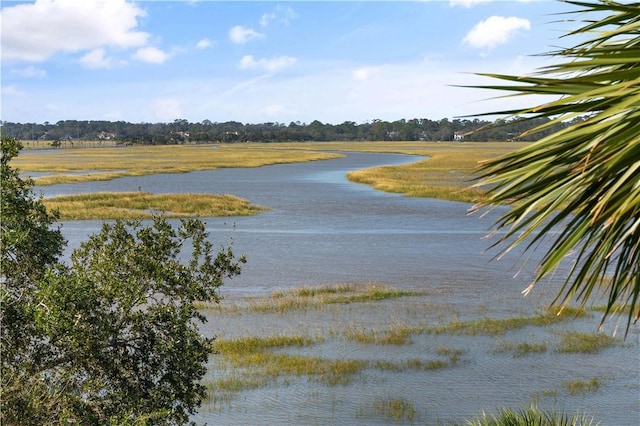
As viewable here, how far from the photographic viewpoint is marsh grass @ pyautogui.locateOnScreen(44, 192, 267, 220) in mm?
41594

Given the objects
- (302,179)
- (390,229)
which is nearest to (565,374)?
(390,229)

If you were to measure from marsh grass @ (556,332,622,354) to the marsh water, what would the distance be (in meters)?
0.25

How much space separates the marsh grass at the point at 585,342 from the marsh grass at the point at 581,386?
2031 millimetres

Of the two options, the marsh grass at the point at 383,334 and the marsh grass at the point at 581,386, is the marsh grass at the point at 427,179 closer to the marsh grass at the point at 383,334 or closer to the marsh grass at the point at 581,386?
the marsh grass at the point at 383,334

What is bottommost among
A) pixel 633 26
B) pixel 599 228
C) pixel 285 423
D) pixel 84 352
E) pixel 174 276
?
pixel 285 423

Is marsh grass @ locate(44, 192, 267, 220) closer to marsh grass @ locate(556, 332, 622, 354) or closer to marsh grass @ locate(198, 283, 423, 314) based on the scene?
marsh grass @ locate(198, 283, 423, 314)

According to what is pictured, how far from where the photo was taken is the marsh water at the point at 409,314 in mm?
14227

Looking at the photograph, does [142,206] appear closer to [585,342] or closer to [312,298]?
[312,298]

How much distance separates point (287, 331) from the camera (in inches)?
746

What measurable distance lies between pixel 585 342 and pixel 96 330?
1361 cm

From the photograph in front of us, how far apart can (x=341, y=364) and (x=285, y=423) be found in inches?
118

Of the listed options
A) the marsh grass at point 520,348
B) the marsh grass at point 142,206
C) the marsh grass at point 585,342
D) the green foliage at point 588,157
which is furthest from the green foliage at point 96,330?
the marsh grass at point 142,206

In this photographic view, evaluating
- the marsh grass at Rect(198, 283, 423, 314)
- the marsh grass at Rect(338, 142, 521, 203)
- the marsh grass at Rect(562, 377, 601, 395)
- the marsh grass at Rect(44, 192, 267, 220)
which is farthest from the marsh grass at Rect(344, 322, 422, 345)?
the marsh grass at Rect(338, 142, 521, 203)

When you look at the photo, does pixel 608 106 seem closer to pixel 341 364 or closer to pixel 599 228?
pixel 599 228
